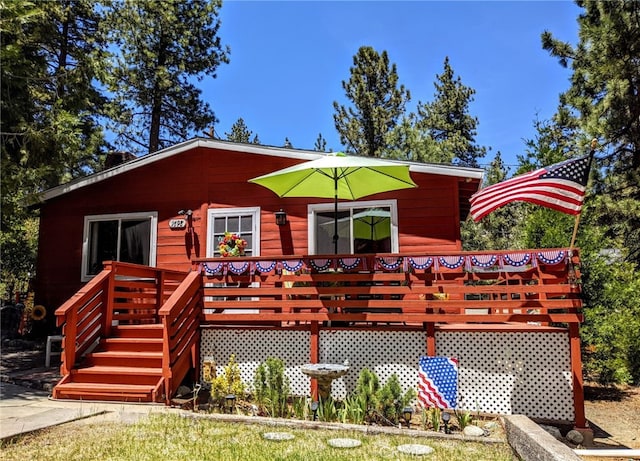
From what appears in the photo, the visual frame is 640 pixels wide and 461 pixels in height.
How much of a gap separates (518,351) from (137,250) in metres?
7.09

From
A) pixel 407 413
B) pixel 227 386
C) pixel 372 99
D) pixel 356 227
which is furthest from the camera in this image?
pixel 372 99

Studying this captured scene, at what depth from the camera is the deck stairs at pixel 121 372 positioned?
5621 mm

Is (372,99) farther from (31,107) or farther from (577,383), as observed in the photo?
(577,383)

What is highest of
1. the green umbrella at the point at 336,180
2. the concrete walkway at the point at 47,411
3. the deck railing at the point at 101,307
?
the green umbrella at the point at 336,180

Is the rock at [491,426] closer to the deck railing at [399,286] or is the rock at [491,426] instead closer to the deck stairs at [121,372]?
the deck railing at [399,286]

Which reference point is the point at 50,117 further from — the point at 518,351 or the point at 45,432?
the point at 518,351

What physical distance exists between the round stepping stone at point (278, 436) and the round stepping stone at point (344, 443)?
38cm

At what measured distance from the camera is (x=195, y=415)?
4965 millimetres

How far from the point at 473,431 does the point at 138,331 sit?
181 inches

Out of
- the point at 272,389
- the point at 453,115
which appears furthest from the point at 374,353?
the point at 453,115

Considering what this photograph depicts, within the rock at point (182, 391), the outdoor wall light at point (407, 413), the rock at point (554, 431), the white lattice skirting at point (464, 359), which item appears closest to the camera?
the outdoor wall light at point (407, 413)

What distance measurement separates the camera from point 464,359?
5668 millimetres

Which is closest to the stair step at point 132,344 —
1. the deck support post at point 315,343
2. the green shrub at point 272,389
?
the green shrub at point 272,389

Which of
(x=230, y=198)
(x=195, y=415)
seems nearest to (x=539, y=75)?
(x=230, y=198)
